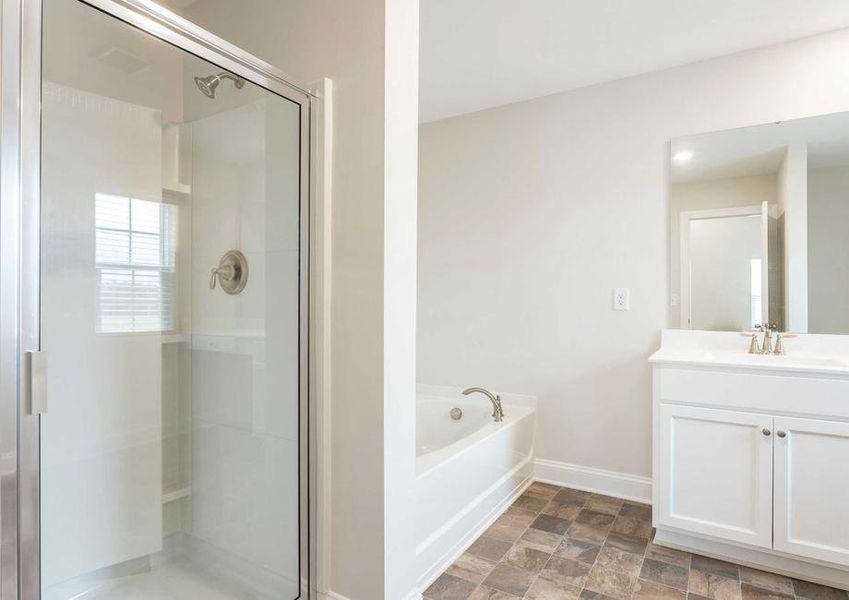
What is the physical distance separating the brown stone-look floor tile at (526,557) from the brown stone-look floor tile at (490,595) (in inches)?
7.9

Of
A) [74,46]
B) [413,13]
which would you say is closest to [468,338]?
[413,13]

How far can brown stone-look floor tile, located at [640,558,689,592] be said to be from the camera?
186cm

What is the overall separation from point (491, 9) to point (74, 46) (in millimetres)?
1539

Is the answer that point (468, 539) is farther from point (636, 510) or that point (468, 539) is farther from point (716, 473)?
point (716, 473)

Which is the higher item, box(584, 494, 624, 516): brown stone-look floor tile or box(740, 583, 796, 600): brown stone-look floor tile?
box(584, 494, 624, 516): brown stone-look floor tile

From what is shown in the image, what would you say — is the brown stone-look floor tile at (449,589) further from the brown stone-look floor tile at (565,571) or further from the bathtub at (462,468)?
the brown stone-look floor tile at (565,571)

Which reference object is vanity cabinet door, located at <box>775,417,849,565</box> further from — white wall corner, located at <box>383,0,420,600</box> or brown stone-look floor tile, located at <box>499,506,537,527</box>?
white wall corner, located at <box>383,0,420,600</box>

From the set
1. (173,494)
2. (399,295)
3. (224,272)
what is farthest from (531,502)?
(224,272)

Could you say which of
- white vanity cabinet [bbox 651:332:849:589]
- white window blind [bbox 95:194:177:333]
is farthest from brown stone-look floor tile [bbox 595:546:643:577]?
white window blind [bbox 95:194:177:333]

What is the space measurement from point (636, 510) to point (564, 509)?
0.37 meters

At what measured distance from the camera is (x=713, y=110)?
7.97 ft

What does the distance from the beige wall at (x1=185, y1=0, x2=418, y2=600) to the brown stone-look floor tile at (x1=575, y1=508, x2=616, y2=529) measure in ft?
3.71

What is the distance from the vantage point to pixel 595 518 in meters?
2.42

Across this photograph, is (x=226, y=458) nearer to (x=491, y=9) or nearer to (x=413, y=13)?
(x=413, y=13)
